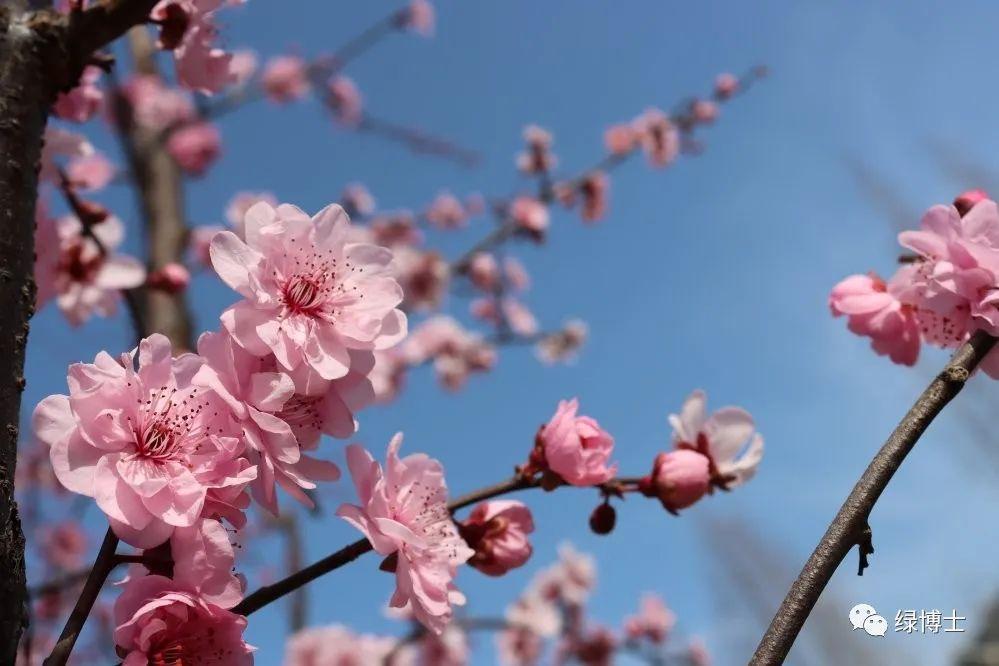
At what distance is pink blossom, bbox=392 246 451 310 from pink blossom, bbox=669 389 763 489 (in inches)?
120

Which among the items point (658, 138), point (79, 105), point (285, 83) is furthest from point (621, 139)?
point (79, 105)

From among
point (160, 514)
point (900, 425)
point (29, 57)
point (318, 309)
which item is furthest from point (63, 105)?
point (900, 425)

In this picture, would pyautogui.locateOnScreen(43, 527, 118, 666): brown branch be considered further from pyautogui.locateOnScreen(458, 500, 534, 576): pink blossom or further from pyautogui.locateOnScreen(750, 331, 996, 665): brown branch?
pyautogui.locateOnScreen(750, 331, 996, 665): brown branch

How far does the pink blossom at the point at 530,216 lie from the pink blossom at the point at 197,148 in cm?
152

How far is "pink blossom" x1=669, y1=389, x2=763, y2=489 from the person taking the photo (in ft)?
3.40

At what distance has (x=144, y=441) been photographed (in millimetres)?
690

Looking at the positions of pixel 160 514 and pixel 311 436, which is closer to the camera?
pixel 160 514

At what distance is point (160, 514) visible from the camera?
2.06 feet

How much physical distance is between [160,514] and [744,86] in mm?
3699

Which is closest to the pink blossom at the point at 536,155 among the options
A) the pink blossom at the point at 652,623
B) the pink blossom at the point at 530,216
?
the pink blossom at the point at 530,216

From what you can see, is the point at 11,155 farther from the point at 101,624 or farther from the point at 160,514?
the point at 101,624

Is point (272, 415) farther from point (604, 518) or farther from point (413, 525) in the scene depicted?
point (604, 518)

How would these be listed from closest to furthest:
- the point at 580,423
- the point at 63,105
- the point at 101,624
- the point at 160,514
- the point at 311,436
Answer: the point at 160,514 < the point at 311,436 < the point at 580,423 < the point at 63,105 < the point at 101,624

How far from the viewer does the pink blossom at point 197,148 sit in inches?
157
